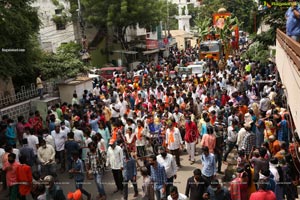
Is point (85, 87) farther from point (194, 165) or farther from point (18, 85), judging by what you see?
point (194, 165)

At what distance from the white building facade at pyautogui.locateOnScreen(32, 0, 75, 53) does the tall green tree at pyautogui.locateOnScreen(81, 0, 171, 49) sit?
1669 mm

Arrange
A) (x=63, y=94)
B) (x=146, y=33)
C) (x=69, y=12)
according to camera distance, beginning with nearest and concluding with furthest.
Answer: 1. (x=63, y=94)
2. (x=69, y=12)
3. (x=146, y=33)

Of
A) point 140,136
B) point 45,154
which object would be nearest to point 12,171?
point 45,154

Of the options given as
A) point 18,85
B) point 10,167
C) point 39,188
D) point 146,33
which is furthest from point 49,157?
point 146,33

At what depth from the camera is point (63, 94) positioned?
688 inches

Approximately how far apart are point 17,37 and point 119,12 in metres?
17.5

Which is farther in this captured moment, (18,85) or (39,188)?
(18,85)

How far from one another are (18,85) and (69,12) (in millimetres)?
15778

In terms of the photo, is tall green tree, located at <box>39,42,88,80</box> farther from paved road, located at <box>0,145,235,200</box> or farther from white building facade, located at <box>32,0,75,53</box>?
white building facade, located at <box>32,0,75,53</box>

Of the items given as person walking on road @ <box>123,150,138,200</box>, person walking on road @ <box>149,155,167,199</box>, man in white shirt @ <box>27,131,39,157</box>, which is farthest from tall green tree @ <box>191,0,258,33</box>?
person walking on road @ <box>149,155,167,199</box>

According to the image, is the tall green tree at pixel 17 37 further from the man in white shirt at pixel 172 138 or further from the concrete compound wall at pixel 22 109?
the man in white shirt at pixel 172 138

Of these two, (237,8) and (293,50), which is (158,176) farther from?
(237,8)

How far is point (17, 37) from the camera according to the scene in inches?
597

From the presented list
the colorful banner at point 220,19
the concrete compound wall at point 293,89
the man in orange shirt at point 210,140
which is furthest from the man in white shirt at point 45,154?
Answer: the colorful banner at point 220,19
